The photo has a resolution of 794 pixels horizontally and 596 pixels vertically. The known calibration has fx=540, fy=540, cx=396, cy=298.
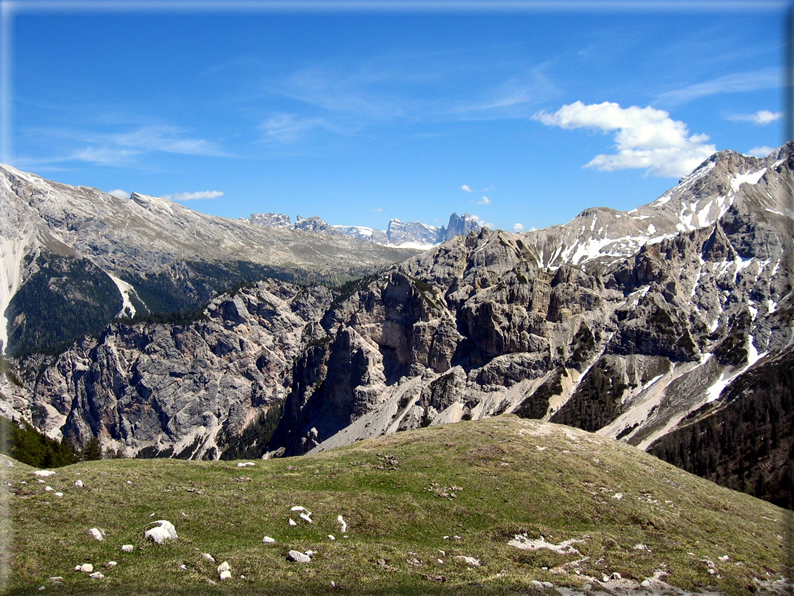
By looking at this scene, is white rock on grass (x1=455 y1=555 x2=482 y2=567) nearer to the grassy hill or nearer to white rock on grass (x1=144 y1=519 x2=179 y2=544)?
the grassy hill

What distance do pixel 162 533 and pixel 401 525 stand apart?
15.4 metres

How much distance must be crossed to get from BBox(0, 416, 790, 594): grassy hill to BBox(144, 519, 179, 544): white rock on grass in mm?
503

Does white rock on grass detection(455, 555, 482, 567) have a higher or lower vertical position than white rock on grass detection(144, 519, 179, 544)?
lower

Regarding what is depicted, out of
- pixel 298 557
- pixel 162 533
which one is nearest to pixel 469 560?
pixel 298 557

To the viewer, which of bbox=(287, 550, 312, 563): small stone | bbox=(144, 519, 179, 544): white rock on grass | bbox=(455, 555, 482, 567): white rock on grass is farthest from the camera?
bbox=(455, 555, 482, 567): white rock on grass

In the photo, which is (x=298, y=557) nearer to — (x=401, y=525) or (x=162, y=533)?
(x=162, y=533)

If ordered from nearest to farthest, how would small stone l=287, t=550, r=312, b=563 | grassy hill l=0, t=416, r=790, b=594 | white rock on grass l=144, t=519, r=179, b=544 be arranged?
grassy hill l=0, t=416, r=790, b=594, small stone l=287, t=550, r=312, b=563, white rock on grass l=144, t=519, r=179, b=544

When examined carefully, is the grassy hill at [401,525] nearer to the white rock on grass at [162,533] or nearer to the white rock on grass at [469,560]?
the white rock on grass at [469,560]

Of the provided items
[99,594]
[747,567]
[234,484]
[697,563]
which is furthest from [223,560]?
[747,567]

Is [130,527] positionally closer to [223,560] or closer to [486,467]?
[223,560]

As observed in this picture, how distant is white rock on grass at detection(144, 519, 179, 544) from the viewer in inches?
1096

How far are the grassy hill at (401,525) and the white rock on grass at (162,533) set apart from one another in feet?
1.65

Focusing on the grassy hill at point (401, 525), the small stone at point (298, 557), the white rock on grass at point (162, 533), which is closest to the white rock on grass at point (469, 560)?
the grassy hill at point (401, 525)

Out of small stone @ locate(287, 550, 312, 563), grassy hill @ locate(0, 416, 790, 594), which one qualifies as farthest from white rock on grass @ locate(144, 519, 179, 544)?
small stone @ locate(287, 550, 312, 563)
